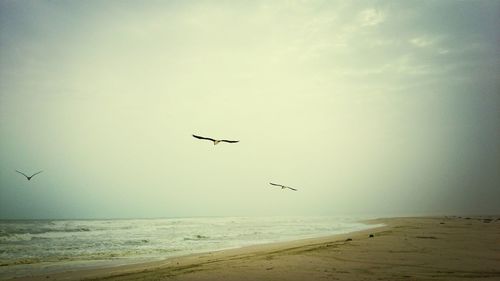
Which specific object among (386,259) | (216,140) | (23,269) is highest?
(216,140)

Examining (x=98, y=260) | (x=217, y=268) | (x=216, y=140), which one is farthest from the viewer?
(x=216, y=140)

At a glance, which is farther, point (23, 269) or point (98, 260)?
point (98, 260)

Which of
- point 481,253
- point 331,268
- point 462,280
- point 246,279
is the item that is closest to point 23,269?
point 246,279

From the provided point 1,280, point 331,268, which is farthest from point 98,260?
point 331,268

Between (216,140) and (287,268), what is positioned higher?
(216,140)

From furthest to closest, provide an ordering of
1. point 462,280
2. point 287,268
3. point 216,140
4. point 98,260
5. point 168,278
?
point 216,140, point 98,260, point 287,268, point 168,278, point 462,280

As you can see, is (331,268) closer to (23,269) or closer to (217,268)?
(217,268)

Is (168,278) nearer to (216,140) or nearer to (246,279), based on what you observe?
(246,279)

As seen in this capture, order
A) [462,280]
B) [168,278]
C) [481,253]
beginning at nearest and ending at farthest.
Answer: [462,280], [168,278], [481,253]

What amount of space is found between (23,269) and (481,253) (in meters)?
19.3

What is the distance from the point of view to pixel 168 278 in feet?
35.9

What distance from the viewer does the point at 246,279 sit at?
400 inches

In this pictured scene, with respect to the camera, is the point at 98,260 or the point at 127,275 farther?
the point at 98,260

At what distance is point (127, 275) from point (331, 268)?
6961 millimetres
